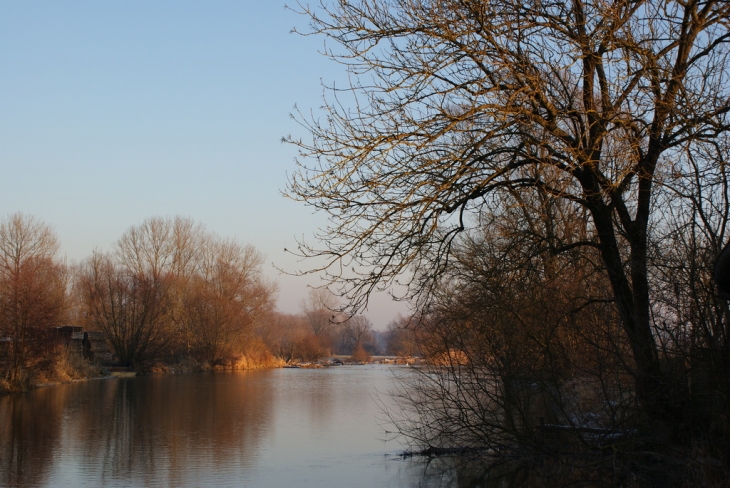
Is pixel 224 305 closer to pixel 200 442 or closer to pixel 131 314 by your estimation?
pixel 131 314

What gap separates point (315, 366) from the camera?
56406 mm

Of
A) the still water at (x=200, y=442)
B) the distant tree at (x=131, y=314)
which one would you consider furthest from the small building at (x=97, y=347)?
the still water at (x=200, y=442)

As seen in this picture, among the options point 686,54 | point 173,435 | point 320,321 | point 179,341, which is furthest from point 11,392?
point 320,321

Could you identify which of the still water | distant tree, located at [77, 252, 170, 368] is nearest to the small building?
distant tree, located at [77, 252, 170, 368]

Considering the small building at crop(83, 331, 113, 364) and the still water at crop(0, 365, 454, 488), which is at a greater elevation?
the small building at crop(83, 331, 113, 364)

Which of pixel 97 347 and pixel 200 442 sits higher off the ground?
pixel 97 347

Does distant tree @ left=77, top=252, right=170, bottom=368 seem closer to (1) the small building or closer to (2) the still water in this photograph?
(1) the small building

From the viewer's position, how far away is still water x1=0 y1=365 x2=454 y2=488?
38.4 ft

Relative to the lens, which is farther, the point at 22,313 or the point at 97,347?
the point at 97,347

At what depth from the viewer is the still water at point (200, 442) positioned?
11.7m

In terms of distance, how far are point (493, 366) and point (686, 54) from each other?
4.87m

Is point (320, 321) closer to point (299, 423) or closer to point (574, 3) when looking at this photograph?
point (299, 423)

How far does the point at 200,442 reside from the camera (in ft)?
50.9

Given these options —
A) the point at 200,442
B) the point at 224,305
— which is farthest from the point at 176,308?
the point at 200,442
